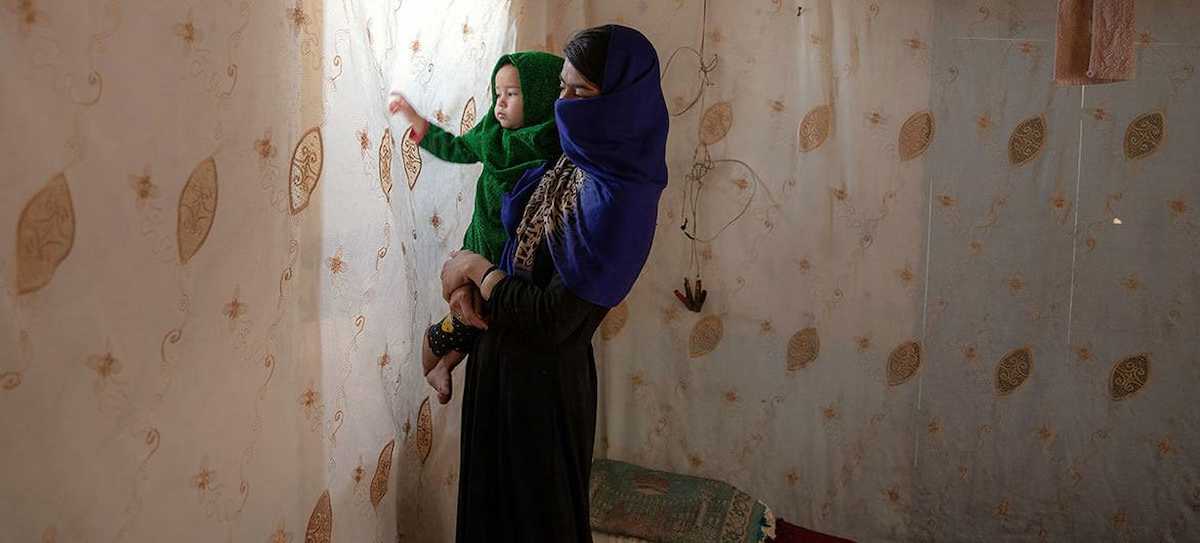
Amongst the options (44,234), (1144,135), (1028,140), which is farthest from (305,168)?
(1144,135)

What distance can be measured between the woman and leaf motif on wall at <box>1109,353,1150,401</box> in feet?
5.62

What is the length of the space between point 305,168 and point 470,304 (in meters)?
0.36

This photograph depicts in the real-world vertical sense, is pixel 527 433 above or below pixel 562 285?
below

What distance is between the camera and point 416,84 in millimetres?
1698

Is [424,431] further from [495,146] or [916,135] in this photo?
[916,135]

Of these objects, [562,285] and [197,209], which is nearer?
[197,209]

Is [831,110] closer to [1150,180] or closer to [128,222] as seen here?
[1150,180]

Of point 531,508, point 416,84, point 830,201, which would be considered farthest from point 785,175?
point 531,508

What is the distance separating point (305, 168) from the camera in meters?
1.30

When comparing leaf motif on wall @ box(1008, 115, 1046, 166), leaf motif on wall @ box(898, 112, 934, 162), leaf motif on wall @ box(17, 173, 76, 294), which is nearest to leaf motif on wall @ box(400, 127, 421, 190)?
leaf motif on wall @ box(17, 173, 76, 294)

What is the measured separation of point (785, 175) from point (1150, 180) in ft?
3.23

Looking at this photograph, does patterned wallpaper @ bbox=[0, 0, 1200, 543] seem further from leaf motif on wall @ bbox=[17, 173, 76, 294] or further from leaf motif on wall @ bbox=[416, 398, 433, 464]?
leaf motif on wall @ bbox=[17, 173, 76, 294]

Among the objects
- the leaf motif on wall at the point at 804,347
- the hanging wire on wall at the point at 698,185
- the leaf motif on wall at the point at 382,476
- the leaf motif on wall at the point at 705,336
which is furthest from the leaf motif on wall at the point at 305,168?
the leaf motif on wall at the point at 804,347

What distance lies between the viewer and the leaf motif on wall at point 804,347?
2.58 meters
